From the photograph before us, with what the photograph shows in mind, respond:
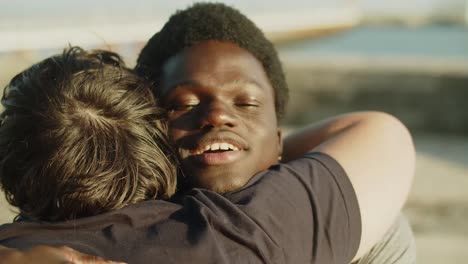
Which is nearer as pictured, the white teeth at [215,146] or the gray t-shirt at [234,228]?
the gray t-shirt at [234,228]

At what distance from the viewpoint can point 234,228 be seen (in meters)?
1.87

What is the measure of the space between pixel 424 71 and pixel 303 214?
5.95 metres

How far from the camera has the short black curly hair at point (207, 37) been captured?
102 inches

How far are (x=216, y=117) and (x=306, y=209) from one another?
16.6 inches

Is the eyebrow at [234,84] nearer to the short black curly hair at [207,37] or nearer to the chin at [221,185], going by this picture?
the short black curly hair at [207,37]

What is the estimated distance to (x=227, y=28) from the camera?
260cm

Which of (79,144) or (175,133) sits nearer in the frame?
(79,144)

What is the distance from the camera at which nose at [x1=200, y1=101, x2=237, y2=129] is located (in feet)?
7.52

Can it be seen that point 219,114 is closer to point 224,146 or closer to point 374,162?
point 224,146

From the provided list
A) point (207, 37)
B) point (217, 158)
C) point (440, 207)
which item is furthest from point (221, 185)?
point (440, 207)

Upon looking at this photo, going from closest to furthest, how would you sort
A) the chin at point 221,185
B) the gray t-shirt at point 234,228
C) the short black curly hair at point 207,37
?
the gray t-shirt at point 234,228
the chin at point 221,185
the short black curly hair at point 207,37

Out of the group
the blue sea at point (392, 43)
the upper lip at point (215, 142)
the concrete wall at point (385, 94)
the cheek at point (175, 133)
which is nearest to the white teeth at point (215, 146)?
the upper lip at point (215, 142)

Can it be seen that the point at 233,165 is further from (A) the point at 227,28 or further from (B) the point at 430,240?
(B) the point at 430,240

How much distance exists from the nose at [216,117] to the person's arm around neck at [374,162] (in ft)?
1.01
